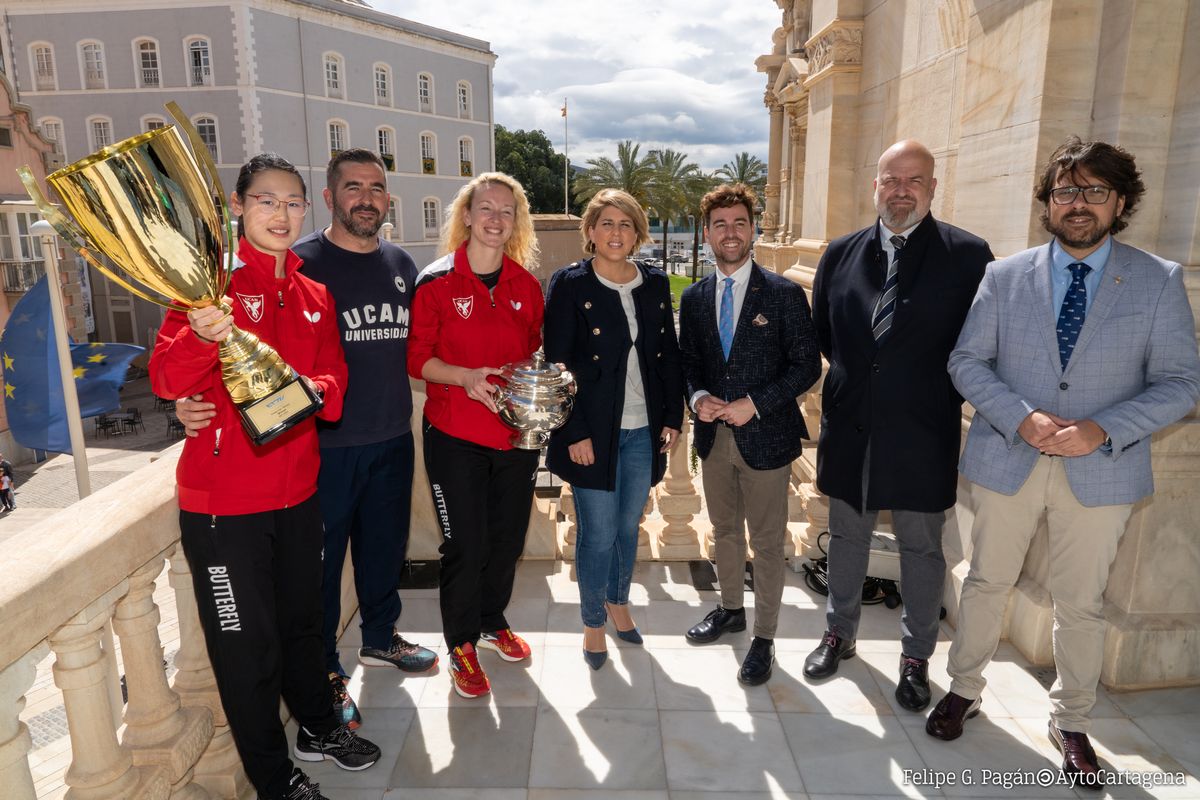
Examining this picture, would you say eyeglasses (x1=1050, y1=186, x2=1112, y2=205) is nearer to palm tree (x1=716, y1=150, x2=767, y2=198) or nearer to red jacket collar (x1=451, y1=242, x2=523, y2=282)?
red jacket collar (x1=451, y1=242, x2=523, y2=282)

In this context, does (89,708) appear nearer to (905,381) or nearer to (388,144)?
(905,381)

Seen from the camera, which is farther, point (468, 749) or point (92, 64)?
point (92, 64)

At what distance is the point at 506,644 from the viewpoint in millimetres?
3639

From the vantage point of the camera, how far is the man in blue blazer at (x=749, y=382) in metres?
3.37

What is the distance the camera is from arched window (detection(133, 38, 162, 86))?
29156 millimetres

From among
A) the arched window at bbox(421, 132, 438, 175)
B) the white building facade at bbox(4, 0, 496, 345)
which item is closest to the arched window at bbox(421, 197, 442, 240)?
the arched window at bbox(421, 132, 438, 175)

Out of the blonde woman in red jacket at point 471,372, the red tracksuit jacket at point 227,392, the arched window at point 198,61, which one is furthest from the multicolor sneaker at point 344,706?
the arched window at point 198,61

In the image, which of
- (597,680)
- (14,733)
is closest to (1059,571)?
(597,680)

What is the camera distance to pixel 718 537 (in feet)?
12.3

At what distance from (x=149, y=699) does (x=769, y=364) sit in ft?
9.03

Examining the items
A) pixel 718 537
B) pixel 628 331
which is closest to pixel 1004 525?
pixel 718 537

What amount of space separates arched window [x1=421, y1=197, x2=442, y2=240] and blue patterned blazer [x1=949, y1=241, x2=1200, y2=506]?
113 feet

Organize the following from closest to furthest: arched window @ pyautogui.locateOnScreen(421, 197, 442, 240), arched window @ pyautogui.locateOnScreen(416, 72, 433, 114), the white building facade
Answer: the white building facade → arched window @ pyautogui.locateOnScreen(416, 72, 433, 114) → arched window @ pyautogui.locateOnScreen(421, 197, 442, 240)

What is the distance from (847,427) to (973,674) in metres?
1.13
